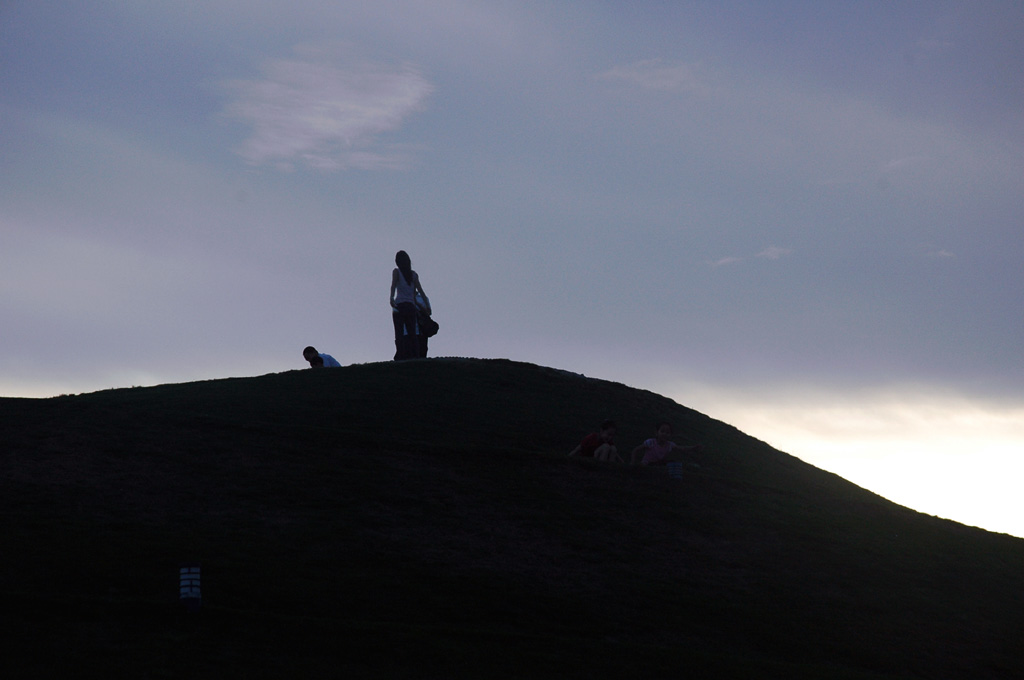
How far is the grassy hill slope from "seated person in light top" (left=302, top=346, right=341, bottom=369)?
15.6 ft

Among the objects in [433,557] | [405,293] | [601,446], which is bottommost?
[433,557]

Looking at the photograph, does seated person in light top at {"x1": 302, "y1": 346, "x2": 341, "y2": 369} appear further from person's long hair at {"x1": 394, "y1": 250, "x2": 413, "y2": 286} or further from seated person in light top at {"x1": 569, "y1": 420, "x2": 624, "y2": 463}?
seated person in light top at {"x1": 569, "y1": 420, "x2": 624, "y2": 463}

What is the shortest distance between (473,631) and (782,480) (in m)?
17.5

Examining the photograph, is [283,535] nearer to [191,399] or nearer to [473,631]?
[473,631]

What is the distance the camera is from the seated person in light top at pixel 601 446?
27109mm

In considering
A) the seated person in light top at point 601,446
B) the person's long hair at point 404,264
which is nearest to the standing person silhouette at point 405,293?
the person's long hair at point 404,264

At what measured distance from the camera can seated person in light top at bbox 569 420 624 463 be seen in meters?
27.1

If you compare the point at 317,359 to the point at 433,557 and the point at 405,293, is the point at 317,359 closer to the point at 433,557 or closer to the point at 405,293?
the point at 405,293

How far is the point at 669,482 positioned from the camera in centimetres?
2614

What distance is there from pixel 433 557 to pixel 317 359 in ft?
60.7

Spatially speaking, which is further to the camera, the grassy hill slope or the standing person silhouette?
the standing person silhouette

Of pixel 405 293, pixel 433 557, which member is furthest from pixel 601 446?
pixel 405 293

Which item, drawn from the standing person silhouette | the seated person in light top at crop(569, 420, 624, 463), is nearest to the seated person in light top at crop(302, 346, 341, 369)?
the standing person silhouette

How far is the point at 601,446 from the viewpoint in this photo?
27.4 m
